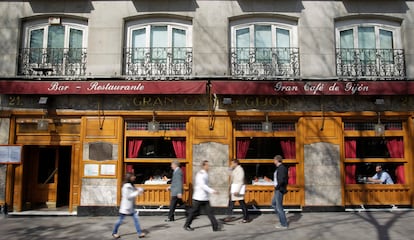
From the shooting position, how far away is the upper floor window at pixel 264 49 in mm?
11547

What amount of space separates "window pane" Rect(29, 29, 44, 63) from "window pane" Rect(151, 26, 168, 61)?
364 centimetres

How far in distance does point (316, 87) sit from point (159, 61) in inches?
195

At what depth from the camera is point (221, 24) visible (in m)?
11.5

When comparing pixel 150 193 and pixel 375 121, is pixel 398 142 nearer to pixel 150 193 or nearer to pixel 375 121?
pixel 375 121

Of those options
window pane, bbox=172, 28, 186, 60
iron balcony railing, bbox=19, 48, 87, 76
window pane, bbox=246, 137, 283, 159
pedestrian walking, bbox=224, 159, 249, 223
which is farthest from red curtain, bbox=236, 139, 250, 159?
iron balcony railing, bbox=19, 48, 87, 76

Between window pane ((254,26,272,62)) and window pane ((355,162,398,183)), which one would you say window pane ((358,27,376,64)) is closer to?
window pane ((254,26,272,62))

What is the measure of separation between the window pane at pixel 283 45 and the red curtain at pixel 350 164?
324cm

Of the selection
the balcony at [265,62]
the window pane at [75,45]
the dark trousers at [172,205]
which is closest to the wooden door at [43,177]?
the window pane at [75,45]

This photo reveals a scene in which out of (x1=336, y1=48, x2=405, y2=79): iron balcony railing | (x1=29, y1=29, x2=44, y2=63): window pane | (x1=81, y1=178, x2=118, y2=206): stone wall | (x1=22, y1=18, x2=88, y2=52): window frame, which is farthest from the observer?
(x1=22, y1=18, x2=88, y2=52): window frame

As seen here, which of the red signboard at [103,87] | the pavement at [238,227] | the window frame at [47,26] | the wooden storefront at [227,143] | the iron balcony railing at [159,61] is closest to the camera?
the pavement at [238,227]

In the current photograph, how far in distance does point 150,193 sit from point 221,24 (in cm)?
573

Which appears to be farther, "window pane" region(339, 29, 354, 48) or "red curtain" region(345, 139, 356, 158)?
"window pane" region(339, 29, 354, 48)

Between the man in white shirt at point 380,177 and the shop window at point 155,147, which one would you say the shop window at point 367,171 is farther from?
the shop window at point 155,147

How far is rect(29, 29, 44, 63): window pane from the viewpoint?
38.5ft
